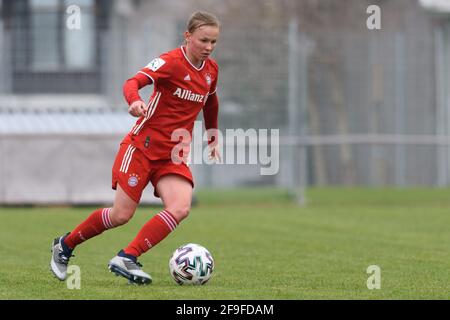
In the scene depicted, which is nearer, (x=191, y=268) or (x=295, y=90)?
(x=191, y=268)

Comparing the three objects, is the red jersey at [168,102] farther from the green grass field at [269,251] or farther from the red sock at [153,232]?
the green grass field at [269,251]

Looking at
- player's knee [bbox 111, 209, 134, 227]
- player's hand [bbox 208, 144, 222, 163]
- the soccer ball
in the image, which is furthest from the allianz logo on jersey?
the soccer ball

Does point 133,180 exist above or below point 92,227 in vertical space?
above

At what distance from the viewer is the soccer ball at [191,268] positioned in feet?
23.6

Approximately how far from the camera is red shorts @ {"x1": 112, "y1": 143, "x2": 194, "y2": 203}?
23.9 ft

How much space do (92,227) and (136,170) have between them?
0.52m

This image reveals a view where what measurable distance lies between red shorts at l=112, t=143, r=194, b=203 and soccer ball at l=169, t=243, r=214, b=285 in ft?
1.66

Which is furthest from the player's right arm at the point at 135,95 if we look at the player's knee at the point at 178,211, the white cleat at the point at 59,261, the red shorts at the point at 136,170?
the white cleat at the point at 59,261

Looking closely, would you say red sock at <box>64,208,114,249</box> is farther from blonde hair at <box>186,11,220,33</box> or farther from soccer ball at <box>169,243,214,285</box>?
blonde hair at <box>186,11,220,33</box>

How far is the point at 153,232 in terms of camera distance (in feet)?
23.5

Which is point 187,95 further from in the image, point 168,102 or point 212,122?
point 212,122

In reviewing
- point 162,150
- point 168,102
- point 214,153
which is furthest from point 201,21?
point 214,153

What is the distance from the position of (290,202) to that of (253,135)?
146 cm
